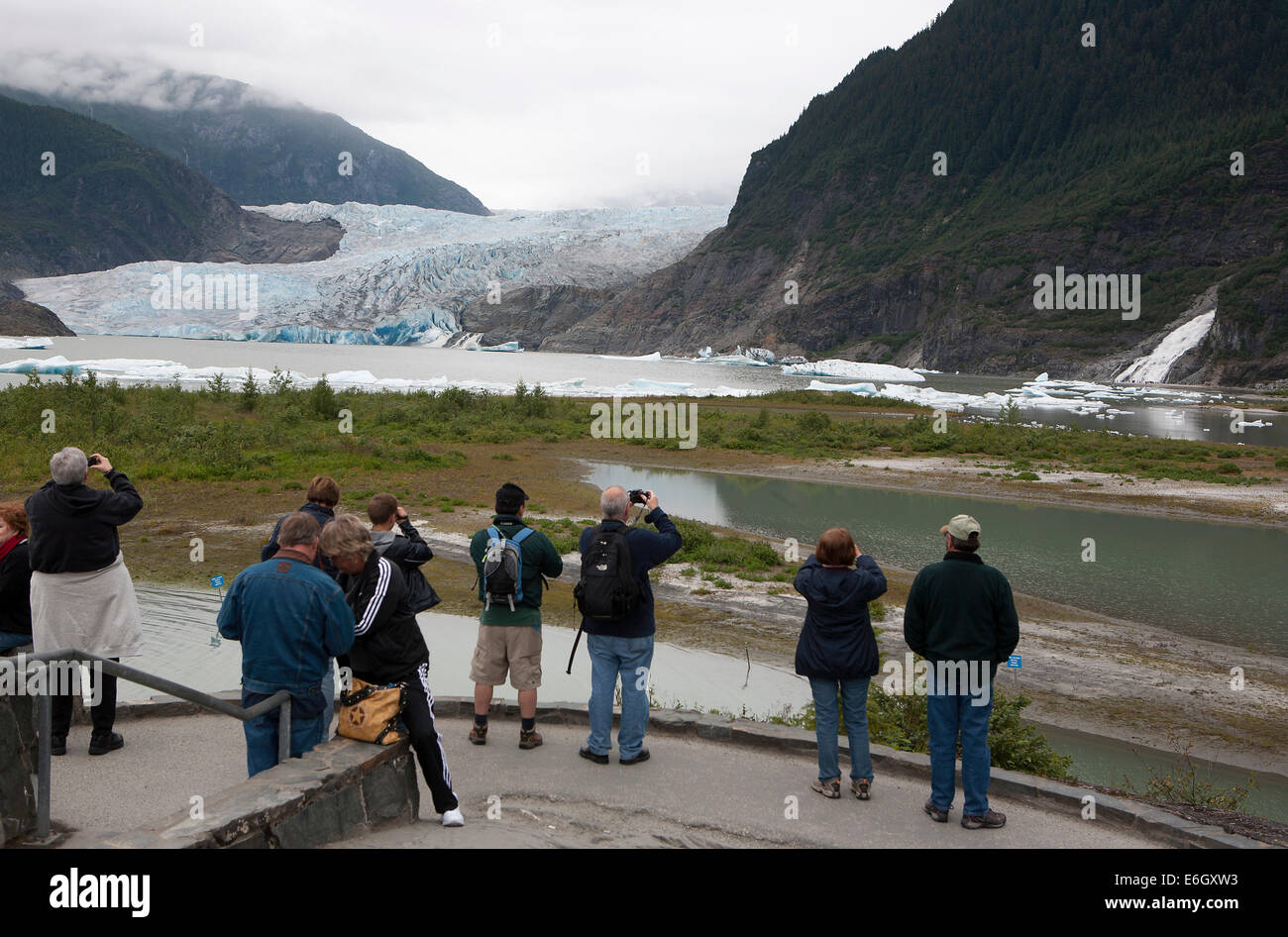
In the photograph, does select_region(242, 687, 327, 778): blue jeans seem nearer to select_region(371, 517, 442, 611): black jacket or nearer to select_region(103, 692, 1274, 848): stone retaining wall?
select_region(103, 692, 1274, 848): stone retaining wall

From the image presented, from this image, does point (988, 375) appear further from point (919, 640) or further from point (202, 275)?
point (919, 640)

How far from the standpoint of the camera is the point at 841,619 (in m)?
5.62

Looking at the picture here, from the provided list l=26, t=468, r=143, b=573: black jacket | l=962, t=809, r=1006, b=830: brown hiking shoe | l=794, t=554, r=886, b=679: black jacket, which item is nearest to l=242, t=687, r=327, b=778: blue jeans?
l=26, t=468, r=143, b=573: black jacket

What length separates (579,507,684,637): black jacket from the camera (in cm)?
593

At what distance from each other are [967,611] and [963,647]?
0.21m

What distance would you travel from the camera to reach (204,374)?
57.9 m

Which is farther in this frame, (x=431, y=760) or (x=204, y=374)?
(x=204, y=374)

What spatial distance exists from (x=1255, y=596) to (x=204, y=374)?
190 ft

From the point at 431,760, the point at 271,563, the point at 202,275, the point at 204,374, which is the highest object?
the point at 202,275

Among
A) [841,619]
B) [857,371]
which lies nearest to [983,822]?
[841,619]

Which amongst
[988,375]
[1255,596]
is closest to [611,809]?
[1255,596]

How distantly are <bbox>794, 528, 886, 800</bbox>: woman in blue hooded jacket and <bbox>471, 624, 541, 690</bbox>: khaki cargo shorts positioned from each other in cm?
183

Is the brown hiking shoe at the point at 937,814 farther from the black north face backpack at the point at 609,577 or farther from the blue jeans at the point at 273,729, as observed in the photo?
the blue jeans at the point at 273,729

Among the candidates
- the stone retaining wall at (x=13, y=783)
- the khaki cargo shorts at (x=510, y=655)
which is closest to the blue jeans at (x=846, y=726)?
the khaki cargo shorts at (x=510, y=655)
